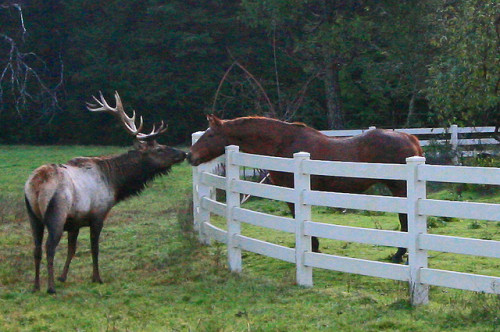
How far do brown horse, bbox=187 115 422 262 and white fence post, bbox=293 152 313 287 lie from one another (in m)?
1.73

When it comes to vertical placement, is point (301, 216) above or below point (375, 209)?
below

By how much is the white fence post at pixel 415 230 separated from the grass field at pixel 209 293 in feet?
0.41

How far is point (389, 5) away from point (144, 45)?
44.3ft

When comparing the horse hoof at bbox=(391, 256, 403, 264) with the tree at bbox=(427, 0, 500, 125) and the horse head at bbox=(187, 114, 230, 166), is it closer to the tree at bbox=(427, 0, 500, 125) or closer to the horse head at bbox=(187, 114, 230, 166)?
the horse head at bbox=(187, 114, 230, 166)

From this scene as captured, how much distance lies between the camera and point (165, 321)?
6.97 metres

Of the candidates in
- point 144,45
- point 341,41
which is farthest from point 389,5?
point 144,45

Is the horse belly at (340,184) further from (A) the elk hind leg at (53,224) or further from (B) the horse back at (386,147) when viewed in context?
(A) the elk hind leg at (53,224)

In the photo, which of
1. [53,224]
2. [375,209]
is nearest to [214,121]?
[53,224]

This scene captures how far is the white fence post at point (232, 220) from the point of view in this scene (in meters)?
9.15

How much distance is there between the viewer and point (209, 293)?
7969mm

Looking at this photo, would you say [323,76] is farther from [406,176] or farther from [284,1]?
[406,176]

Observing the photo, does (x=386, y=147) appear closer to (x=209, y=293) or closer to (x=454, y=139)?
(x=209, y=293)

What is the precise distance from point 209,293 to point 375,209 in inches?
73.4

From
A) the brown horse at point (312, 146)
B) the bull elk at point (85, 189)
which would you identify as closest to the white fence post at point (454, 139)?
the brown horse at point (312, 146)
